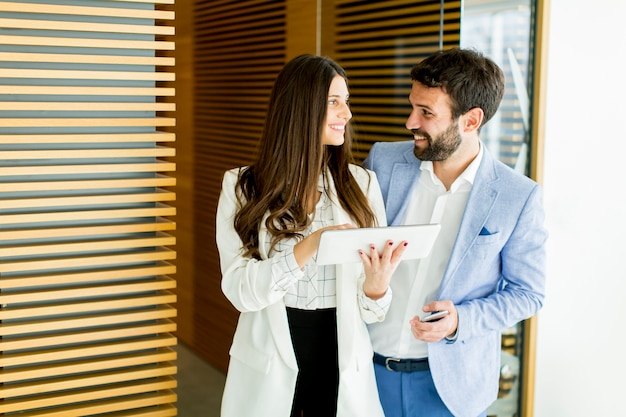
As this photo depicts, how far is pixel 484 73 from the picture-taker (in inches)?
109

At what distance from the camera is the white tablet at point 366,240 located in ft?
7.06

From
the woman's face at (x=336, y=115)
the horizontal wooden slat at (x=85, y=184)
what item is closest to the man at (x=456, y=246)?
the woman's face at (x=336, y=115)

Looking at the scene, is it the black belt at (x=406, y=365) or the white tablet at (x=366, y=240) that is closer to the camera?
the white tablet at (x=366, y=240)

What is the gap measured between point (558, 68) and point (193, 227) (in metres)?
3.27

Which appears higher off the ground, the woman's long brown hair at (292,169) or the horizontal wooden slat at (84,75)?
the horizontal wooden slat at (84,75)

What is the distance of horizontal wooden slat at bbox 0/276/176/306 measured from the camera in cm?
270

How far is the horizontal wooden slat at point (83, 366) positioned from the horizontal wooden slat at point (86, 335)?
0.08 metres

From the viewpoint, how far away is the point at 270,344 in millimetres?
2473

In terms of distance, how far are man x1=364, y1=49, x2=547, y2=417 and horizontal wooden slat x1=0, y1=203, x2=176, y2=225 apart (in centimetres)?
84

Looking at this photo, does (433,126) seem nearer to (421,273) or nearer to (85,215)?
(421,273)

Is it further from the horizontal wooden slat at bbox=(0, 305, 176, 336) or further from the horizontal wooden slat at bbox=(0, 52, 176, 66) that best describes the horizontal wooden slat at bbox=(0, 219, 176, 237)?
the horizontal wooden slat at bbox=(0, 52, 176, 66)

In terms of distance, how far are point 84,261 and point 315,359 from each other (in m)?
0.92

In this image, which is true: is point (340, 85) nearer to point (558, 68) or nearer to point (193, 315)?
point (558, 68)

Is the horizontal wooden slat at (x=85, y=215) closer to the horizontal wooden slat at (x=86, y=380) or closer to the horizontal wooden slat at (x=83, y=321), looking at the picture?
the horizontal wooden slat at (x=83, y=321)
